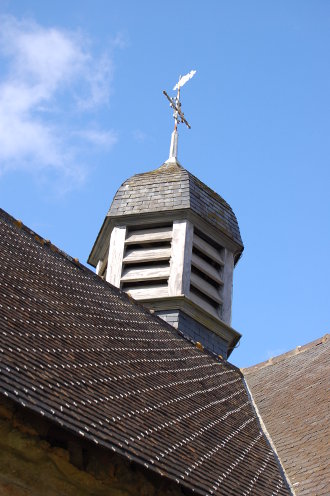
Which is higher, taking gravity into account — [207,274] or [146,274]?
[207,274]

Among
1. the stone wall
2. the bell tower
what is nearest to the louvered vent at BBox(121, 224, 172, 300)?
the bell tower

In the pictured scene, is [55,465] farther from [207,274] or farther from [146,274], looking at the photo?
[207,274]

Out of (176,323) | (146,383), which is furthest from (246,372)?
(146,383)

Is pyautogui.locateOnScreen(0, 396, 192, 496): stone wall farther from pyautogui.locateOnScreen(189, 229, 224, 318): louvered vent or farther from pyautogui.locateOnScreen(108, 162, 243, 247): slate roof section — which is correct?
pyautogui.locateOnScreen(108, 162, 243, 247): slate roof section

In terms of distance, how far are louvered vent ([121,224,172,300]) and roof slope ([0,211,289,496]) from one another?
272 centimetres

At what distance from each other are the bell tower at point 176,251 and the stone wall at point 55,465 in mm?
6952

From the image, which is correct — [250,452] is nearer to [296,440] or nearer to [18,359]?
[296,440]

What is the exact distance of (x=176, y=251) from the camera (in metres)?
13.7

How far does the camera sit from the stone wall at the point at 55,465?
520 cm

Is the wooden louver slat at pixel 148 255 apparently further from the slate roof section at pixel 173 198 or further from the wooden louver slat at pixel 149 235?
the slate roof section at pixel 173 198

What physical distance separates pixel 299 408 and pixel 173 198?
19.4 feet

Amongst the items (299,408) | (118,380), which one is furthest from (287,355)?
(118,380)

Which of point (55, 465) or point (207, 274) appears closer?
point (55, 465)

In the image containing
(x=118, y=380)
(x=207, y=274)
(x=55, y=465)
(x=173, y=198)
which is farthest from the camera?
(x=173, y=198)
